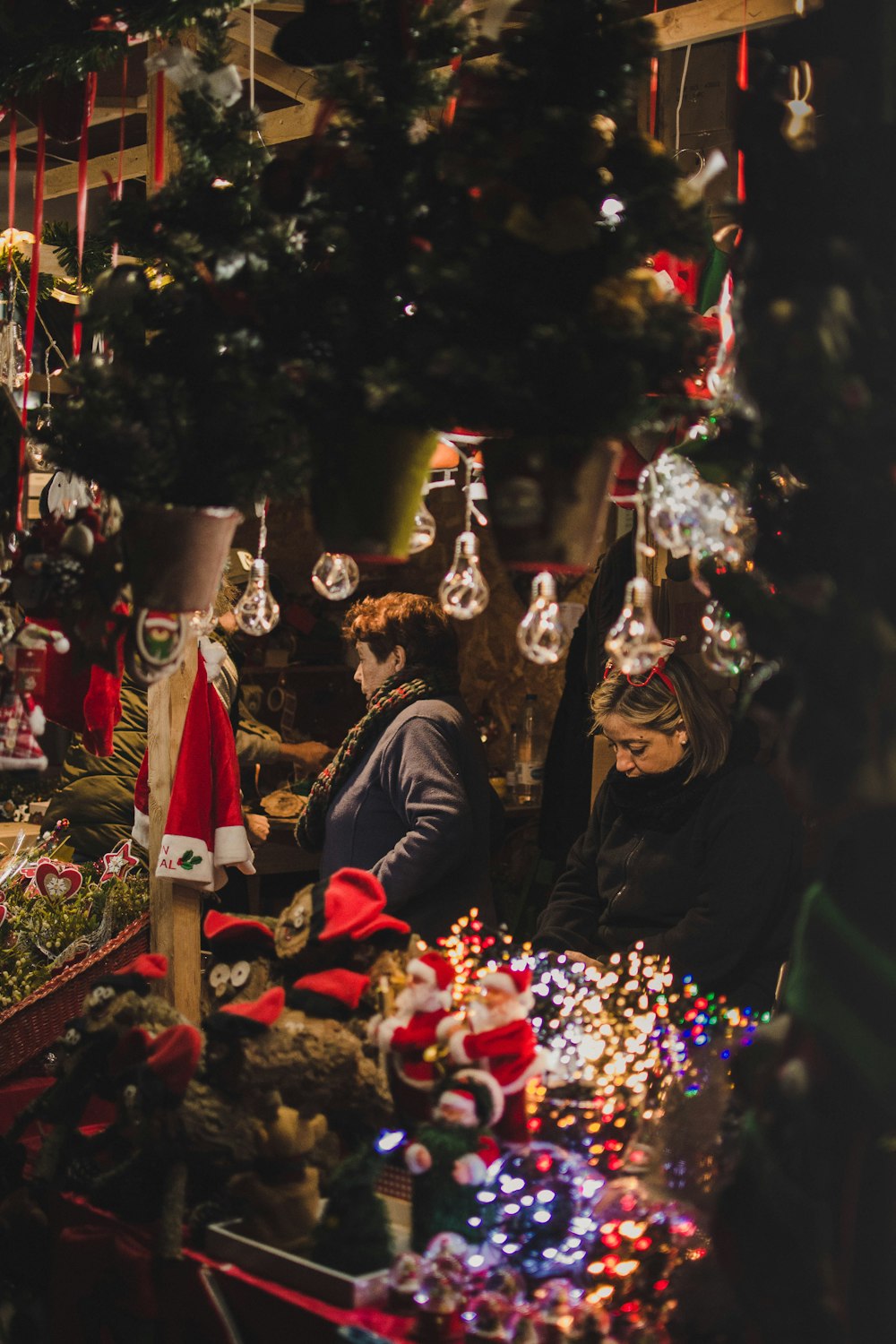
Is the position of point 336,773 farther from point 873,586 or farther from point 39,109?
point 873,586

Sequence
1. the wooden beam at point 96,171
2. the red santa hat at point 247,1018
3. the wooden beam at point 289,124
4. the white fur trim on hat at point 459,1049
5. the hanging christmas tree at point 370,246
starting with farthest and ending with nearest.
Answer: the wooden beam at point 96,171 < the wooden beam at point 289,124 < the red santa hat at point 247,1018 < the white fur trim on hat at point 459,1049 < the hanging christmas tree at point 370,246

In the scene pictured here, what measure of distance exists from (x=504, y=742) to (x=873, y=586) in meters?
4.95

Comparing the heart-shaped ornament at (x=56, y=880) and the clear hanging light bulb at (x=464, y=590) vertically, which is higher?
the clear hanging light bulb at (x=464, y=590)

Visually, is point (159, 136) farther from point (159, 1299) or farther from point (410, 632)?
point (159, 1299)

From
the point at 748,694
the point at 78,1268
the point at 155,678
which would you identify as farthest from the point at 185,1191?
the point at 748,694

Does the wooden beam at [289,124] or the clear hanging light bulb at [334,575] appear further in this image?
the wooden beam at [289,124]

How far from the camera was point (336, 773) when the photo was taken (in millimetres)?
3188

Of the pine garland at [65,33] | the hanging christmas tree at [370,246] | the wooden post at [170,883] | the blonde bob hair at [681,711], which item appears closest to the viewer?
the hanging christmas tree at [370,246]

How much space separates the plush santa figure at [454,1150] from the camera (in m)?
1.47

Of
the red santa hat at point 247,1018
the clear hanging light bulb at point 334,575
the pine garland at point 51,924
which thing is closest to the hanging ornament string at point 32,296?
the clear hanging light bulb at point 334,575

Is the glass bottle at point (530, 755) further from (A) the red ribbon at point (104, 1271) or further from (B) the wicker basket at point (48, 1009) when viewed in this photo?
(A) the red ribbon at point (104, 1271)

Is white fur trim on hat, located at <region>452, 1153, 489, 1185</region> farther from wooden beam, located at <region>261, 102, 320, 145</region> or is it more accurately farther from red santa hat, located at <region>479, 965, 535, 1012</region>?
wooden beam, located at <region>261, 102, 320, 145</region>

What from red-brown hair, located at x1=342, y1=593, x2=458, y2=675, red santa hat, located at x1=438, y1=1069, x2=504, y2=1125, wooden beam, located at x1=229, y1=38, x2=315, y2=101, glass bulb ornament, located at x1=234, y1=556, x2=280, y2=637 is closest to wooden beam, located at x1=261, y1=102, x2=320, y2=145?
wooden beam, located at x1=229, y1=38, x2=315, y2=101

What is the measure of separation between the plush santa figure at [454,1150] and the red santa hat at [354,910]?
0.31 metres
